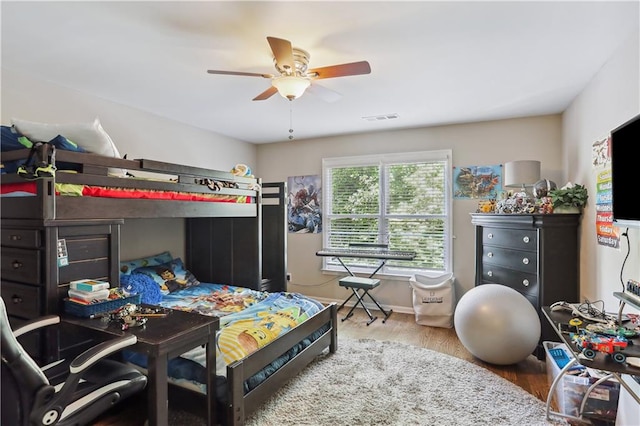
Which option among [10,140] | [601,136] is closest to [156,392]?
[10,140]

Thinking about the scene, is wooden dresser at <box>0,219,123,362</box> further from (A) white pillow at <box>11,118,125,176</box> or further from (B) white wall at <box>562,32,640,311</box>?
(B) white wall at <box>562,32,640,311</box>

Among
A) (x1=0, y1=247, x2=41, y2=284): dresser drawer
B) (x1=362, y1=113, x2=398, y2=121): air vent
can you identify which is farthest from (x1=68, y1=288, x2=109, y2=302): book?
(x1=362, y1=113, x2=398, y2=121): air vent

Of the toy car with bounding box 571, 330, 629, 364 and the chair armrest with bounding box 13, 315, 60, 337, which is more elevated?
the chair armrest with bounding box 13, 315, 60, 337

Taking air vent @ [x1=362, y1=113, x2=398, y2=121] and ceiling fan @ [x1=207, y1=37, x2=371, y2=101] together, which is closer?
ceiling fan @ [x1=207, y1=37, x2=371, y2=101]

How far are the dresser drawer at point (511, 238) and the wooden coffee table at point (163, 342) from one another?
9.00 feet

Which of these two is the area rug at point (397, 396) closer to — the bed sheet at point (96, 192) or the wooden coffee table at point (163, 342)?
the wooden coffee table at point (163, 342)

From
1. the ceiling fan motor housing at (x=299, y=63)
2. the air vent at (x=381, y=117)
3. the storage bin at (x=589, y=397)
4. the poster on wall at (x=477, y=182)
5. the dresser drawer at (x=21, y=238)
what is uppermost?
the air vent at (x=381, y=117)

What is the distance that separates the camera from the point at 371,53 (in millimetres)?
2244

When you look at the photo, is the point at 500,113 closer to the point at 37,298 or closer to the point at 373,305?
the point at 373,305

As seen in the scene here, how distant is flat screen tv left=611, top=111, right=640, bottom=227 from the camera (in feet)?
5.38

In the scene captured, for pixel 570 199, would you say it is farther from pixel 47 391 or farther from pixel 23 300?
pixel 23 300

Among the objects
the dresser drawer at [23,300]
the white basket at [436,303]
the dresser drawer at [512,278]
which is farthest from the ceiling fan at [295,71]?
the white basket at [436,303]

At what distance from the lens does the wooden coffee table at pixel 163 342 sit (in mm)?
1527

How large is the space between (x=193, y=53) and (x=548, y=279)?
335cm
